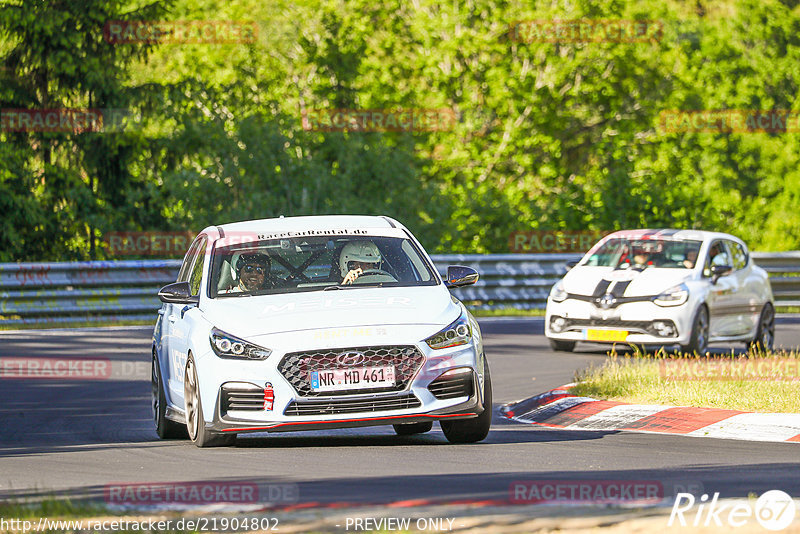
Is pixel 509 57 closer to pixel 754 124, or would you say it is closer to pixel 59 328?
pixel 754 124

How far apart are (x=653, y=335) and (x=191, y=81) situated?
54.4 ft

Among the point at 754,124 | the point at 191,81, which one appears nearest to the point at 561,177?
the point at 754,124

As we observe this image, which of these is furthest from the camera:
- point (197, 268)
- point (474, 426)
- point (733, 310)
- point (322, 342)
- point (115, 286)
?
point (115, 286)

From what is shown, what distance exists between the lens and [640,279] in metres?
18.3

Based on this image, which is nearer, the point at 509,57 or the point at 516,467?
the point at 516,467

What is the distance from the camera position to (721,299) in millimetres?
18719
